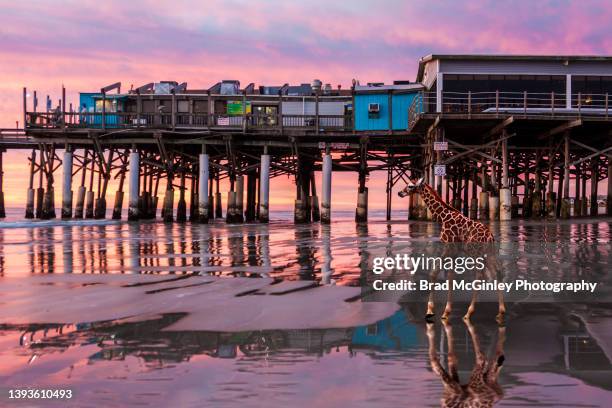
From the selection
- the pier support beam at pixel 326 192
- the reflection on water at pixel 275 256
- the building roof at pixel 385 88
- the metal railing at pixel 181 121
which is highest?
the building roof at pixel 385 88

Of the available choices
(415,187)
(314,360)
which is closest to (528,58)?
(415,187)

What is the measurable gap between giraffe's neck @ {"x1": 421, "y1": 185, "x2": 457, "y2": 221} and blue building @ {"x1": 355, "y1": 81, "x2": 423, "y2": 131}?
116ft

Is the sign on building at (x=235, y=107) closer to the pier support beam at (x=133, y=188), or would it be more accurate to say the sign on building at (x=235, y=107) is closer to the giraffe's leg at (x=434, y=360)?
the pier support beam at (x=133, y=188)

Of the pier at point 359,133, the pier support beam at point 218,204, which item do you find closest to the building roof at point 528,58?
the pier at point 359,133

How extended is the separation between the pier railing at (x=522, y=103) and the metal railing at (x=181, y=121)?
977 centimetres

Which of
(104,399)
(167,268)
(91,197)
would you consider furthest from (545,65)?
(104,399)

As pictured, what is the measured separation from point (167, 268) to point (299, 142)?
33.6 m

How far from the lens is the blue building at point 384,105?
1768 inches

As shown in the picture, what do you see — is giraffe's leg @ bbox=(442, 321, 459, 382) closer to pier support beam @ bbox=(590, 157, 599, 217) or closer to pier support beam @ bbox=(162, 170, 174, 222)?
pier support beam @ bbox=(162, 170, 174, 222)

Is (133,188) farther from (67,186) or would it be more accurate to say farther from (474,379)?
(474,379)

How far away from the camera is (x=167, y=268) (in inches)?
583

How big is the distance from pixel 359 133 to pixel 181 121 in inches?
544

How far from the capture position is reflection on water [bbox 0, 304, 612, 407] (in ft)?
16.7

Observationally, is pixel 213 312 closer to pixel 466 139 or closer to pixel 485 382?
pixel 485 382
